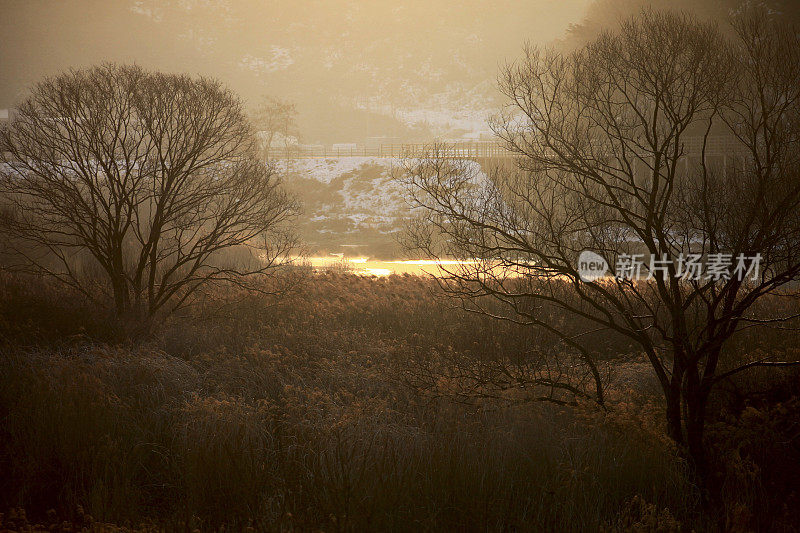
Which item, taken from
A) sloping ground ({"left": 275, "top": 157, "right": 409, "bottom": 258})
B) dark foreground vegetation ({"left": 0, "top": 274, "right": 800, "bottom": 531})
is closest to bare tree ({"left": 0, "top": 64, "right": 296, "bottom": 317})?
dark foreground vegetation ({"left": 0, "top": 274, "right": 800, "bottom": 531})

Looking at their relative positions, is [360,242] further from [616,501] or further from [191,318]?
[616,501]

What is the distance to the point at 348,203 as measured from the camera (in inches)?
1870

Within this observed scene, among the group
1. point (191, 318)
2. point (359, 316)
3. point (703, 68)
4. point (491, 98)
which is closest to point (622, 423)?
point (703, 68)

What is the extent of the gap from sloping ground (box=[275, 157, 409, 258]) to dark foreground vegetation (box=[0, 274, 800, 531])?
25.5 meters

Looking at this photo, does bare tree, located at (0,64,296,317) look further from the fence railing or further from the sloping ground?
the sloping ground

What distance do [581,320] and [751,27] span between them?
7.54m

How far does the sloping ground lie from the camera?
134ft

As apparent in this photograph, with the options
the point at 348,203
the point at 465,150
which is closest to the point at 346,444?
the point at 348,203

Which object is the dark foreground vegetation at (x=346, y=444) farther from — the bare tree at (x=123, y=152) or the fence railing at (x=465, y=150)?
the fence railing at (x=465, y=150)

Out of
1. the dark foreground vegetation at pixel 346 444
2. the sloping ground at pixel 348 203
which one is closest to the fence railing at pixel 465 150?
the sloping ground at pixel 348 203

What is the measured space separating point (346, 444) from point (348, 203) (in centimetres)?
4129

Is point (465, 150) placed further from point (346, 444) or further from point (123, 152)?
point (346, 444)

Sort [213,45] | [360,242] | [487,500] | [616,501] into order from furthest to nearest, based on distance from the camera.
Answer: [213,45], [360,242], [616,501], [487,500]

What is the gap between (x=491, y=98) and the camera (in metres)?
115
